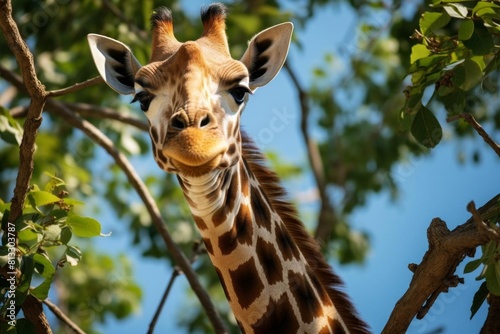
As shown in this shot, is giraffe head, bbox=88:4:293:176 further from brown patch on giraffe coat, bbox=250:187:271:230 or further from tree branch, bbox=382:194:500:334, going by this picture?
tree branch, bbox=382:194:500:334

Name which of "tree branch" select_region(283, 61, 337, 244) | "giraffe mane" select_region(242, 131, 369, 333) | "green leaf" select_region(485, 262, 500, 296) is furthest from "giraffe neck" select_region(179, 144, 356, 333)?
"tree branch" select_region(283, 61, 337, 244)

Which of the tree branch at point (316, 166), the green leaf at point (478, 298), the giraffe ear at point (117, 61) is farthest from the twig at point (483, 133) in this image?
the tree branch at point (316, 166)

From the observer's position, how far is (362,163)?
43.2 feet

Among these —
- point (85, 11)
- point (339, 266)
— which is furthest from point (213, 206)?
point (339, 266)

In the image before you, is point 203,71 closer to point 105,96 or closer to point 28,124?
point 28,124

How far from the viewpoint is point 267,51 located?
564cm

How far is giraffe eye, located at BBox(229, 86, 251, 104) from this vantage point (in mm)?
5152

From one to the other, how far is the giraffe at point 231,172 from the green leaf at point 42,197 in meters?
0.68

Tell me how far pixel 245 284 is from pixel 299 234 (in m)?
0.73

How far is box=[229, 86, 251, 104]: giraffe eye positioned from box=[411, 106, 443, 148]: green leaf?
40.8 inches

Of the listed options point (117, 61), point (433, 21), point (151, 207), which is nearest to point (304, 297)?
point (433, 21)

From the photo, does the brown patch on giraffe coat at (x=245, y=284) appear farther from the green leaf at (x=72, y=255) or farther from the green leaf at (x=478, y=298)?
the green leaf at (x=478, y=298)

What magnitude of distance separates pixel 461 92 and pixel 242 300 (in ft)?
5.74

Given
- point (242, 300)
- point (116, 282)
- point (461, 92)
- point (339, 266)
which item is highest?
point (461, 92)
